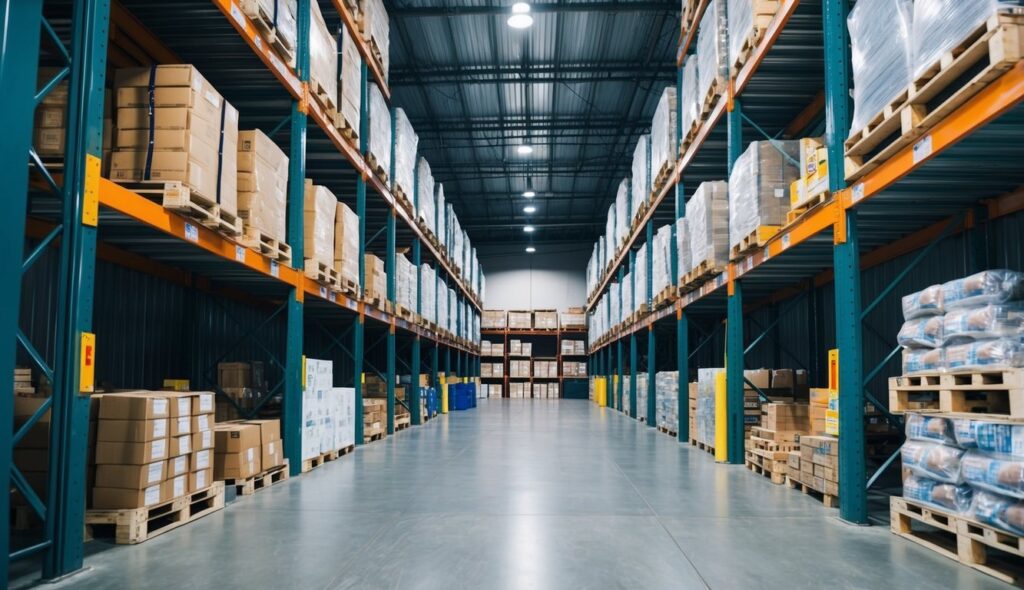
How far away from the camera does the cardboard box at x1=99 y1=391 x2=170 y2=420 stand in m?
4.25

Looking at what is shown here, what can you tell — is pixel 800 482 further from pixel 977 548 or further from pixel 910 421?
pixel 977 548

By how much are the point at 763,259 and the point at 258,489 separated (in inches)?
202

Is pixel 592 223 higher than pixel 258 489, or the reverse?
pixel 592 223

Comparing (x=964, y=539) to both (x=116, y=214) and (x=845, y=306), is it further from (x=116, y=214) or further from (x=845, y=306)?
Result: (x=116, y=214)

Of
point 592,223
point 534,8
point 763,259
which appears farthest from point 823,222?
point 592,223

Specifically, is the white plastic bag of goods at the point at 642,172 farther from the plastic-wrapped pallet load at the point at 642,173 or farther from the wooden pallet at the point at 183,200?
the wooden pallet at the point at 183,200

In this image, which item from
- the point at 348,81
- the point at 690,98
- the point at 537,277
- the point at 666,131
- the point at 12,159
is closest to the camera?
the point at 12,159

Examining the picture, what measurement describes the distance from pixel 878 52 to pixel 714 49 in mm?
3755

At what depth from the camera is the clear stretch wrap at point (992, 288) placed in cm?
380

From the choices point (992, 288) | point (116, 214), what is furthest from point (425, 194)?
point (992, 288)

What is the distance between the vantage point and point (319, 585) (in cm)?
335

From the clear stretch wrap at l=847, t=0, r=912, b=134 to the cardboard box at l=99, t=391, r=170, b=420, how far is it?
4982 millimetres

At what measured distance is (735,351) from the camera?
7.56m

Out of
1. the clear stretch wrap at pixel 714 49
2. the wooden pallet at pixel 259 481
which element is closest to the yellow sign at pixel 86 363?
the wooden pallet at pixel 259 481
